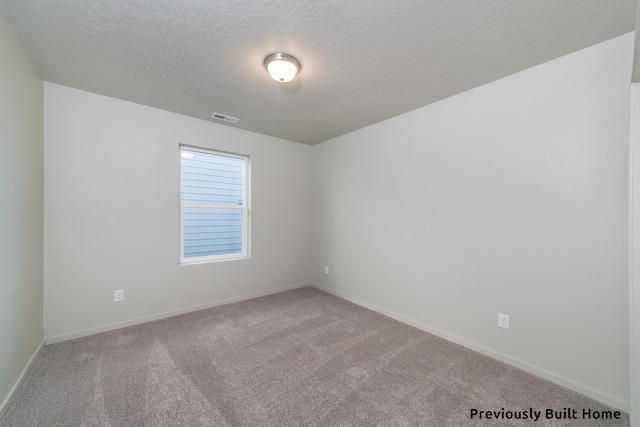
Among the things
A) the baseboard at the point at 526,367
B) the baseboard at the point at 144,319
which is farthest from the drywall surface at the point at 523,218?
the baseboard at the point at 144,319

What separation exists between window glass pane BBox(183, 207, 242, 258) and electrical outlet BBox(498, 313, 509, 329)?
3101mm

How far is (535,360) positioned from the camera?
2.00 meters

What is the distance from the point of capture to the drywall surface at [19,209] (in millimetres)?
1613

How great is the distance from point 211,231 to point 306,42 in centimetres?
260

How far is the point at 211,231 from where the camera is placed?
3449mm

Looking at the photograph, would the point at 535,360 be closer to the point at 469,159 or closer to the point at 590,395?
the point at 590,395

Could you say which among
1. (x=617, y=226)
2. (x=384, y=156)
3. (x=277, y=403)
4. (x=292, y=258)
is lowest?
(x=277, y=403)

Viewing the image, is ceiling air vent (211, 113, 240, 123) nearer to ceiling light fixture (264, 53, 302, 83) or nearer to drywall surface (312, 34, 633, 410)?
ceiling light fixture (264, 53, 302, 83)

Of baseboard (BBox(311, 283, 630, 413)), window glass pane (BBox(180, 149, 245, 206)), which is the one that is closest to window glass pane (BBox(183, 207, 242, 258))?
window glass pane (BBox(180, 149, 245, 206))

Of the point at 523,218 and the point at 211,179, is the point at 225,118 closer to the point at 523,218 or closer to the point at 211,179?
the point at 211,179

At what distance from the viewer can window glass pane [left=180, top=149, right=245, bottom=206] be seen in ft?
10.6

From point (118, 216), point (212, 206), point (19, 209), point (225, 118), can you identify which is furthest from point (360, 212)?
point (19, 209)

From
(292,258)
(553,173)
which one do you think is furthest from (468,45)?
(292,258)

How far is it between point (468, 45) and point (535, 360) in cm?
241
